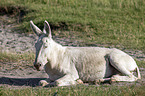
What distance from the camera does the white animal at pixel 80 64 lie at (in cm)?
625

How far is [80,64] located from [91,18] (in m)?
9.64

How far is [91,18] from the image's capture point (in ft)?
52.8

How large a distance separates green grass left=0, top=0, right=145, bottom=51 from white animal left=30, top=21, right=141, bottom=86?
5.13 meters

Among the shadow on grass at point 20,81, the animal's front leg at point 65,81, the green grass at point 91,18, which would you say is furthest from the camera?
the green grass at point 91,18

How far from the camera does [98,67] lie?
22.1ft

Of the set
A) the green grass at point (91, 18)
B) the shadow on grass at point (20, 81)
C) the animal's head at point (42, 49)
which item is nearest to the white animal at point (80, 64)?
the animal's head at point (42, 49)

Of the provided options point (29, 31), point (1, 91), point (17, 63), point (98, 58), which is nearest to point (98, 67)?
point (98, 58)

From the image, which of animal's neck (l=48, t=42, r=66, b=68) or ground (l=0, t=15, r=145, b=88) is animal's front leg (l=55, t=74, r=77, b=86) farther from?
ground (l=0, t=15, r=145, b=88)

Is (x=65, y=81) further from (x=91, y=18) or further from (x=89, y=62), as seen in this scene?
(x=91, y=18)

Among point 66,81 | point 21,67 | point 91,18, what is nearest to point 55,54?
point 66,81

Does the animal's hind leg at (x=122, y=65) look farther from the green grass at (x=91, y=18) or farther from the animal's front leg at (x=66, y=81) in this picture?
the green grass at (x=91, y=18)

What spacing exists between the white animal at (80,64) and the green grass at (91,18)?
5.13 meters

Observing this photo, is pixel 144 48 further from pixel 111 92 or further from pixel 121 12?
pixel 111 92

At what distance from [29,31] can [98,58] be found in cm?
867
